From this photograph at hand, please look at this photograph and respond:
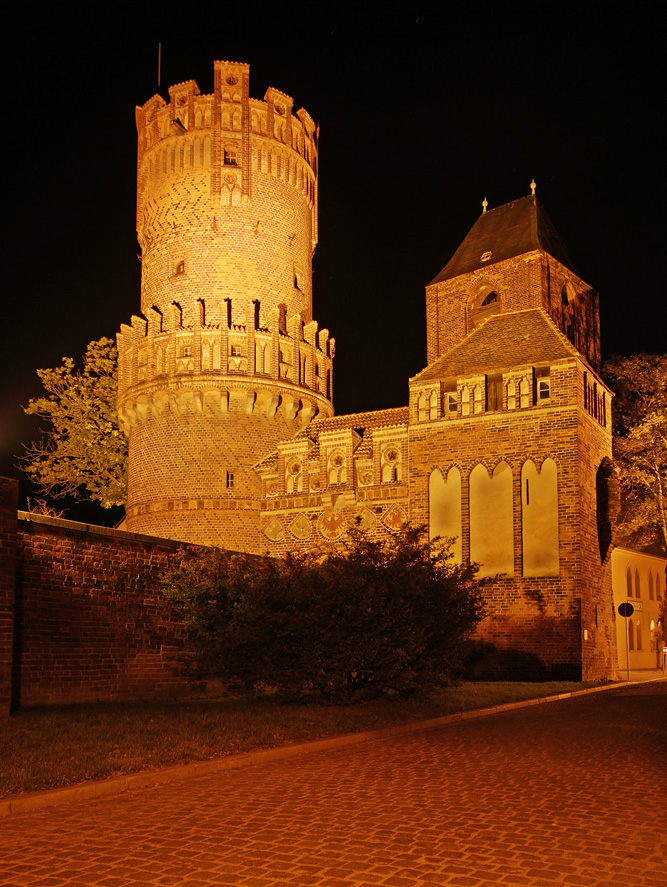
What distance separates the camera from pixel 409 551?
18.3m

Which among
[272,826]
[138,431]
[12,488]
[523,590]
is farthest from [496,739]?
[138,431]

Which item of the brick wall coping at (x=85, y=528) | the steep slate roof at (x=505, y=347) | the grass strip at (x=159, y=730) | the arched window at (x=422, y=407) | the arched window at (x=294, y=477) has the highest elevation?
the steep slate roof at (x=505, y=347)

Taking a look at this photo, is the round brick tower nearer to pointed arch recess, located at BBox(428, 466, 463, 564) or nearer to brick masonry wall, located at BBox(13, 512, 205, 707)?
pointed arch recess, located at BBox(428, 466, 463, 564)

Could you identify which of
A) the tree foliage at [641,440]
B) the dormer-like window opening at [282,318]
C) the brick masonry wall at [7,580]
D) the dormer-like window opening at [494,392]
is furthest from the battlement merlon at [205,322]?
the brick masonry wall at [7,580]

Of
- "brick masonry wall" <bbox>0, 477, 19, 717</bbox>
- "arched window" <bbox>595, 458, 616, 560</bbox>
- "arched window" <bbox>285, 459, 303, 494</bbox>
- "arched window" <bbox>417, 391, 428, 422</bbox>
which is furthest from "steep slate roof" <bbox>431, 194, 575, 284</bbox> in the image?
"brick masonry wall" <bbox>0, 477, 19, 717</bbox>

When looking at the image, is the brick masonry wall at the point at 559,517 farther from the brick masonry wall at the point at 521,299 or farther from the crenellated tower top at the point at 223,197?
the crenellated tower top at the point at 223,197

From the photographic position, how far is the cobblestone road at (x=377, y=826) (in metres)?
5.98

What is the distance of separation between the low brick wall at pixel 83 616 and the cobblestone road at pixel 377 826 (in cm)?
608

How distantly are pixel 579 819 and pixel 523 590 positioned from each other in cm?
1938

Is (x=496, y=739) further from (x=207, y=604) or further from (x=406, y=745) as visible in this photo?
(x=207, y=604)

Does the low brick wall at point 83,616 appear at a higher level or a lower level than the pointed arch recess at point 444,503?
lower

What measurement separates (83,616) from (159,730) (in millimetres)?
5387

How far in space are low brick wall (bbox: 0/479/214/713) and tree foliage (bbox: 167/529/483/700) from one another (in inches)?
30.8

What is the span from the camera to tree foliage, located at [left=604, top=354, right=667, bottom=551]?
34922 millimetres
